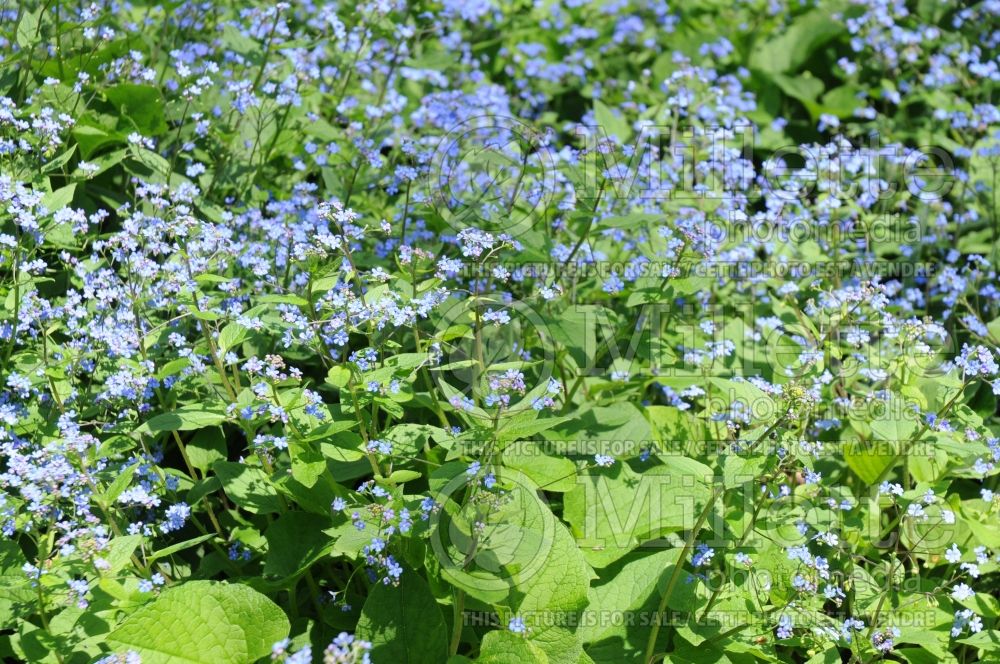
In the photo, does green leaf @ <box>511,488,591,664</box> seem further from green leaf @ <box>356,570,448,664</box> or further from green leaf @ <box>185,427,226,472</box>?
green leaf @ <box>185,427,226,472</box>

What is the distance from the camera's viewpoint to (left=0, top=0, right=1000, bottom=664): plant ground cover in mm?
2932

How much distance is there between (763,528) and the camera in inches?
135

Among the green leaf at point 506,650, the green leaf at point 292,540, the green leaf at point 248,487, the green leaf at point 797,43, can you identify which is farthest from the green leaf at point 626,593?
the green leaf at point 797,43

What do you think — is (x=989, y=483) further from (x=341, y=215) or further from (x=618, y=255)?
(x=341, y=215)

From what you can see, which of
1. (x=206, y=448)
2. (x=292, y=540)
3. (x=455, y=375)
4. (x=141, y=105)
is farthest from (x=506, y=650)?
(x=141, y=105)

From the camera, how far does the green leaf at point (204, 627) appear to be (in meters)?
2.79

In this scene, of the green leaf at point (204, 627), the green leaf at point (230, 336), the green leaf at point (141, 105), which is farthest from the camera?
the green leaf at point (141, 105)

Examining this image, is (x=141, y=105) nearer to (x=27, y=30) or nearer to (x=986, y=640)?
(x=27, y=30)

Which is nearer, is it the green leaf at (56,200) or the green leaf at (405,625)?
the green leaf at (405,625)

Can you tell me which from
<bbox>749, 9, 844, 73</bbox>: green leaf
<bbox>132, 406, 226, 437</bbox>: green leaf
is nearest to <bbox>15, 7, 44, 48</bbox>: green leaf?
<bbox>132, 406, 226, 437</bbox>: green leaf

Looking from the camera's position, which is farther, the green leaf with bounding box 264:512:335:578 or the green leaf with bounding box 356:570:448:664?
the green leaf with bounding box 264:512:335:578

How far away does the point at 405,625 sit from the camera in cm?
303

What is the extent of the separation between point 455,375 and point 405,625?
0.81 m

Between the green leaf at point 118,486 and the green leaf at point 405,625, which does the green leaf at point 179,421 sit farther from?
the green leaf at point 405,625
